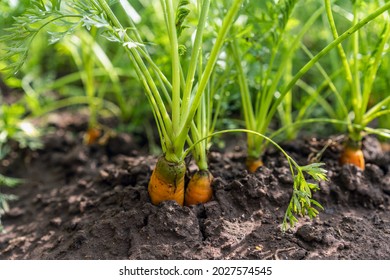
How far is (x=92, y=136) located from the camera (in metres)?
2.32

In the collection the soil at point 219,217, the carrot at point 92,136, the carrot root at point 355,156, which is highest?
the carrot root at point 355,156

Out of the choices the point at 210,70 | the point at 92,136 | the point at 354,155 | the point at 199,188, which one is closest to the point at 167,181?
the point at 199,188

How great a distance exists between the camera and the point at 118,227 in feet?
4.94

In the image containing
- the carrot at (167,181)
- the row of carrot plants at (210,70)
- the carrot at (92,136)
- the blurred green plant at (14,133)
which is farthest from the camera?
the carrot at (92,136)

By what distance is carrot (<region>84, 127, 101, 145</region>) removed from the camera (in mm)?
2322

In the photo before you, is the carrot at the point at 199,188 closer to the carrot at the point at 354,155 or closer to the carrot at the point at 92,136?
the carrot at the point at 354,155

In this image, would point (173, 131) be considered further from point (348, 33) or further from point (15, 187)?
point (15, 187)

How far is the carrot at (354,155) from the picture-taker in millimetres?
1745

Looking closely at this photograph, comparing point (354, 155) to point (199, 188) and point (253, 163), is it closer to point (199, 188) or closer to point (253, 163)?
point (253, 163)

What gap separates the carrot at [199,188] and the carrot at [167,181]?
3 centimetres

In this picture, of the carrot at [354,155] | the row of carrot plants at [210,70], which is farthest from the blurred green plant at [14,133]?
the carrot at [354,155]

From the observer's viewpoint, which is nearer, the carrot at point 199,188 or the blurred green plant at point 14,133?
the carrot at point 199,188
